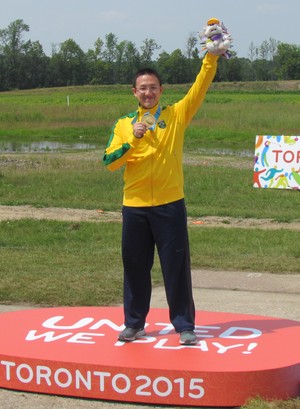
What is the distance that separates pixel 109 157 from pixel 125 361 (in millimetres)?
1301

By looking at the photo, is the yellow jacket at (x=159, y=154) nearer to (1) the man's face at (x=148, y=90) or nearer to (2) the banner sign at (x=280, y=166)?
(1) the man's face at (x=148, y=90)

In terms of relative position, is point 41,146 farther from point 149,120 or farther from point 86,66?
point 86,66

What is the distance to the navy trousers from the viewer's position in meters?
5.15

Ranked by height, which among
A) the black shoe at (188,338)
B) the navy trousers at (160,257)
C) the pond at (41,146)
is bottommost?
the pond at (41,146)

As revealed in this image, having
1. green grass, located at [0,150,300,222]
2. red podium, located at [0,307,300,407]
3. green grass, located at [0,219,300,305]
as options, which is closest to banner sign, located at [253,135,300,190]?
green grass, located at [0,150,300,222]

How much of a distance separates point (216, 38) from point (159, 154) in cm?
82

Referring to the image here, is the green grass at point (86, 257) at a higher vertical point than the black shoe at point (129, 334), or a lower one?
lower

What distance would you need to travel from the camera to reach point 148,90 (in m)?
5.16

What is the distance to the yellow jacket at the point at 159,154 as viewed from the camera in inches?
201

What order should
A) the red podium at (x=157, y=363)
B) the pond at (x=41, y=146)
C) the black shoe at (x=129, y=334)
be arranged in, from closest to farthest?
the red podium at (x=157, y=363)
the black shoe at (x=129, y=334)
the pond at (x=41, y=146)

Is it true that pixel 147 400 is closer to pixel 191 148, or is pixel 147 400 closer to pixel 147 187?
pixel 147 187

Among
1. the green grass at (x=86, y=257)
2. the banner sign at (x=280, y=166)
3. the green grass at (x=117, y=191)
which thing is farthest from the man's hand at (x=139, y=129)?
the banner sign at (x=280, y=166)

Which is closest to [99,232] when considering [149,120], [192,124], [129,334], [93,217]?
[93,217]

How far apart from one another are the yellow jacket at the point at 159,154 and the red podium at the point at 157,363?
966 millimetres
